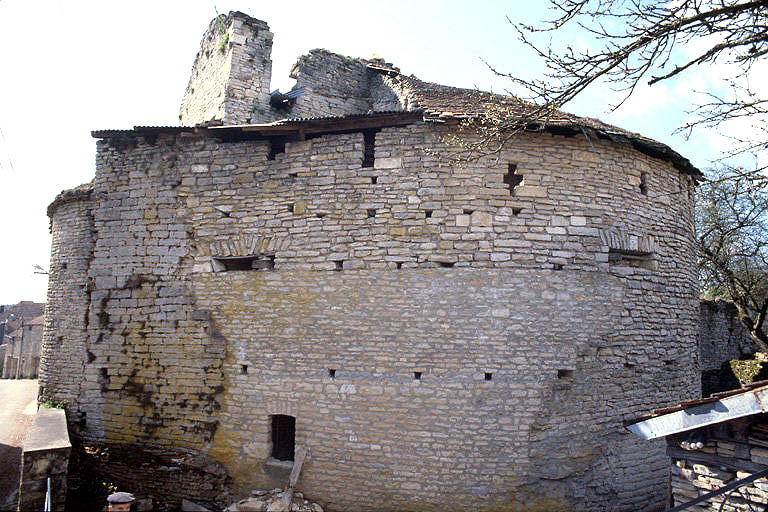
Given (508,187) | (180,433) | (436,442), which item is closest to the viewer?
(436,442)

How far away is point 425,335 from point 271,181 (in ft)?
11.4

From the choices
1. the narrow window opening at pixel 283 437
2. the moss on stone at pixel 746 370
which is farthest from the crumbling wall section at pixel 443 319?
the moss on stone at pixel 746 370

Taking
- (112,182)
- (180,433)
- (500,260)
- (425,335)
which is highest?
(112,182)

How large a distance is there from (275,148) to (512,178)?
3972 mm

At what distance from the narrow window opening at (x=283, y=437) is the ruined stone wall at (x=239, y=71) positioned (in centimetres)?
691

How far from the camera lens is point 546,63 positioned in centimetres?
Answer: 473

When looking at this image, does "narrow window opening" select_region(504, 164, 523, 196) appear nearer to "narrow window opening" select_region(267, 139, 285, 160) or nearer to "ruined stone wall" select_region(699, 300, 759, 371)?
"narrow window opening" select_region(267, 139, 285, 160)

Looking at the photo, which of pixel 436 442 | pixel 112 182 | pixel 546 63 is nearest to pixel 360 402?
pixel 436 442

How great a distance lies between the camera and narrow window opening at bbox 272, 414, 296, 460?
7.16 metres

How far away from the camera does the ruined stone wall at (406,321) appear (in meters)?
6.39

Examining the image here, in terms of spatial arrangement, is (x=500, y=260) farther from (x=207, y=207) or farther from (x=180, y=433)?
(x=180, y=433)

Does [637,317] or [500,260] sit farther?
[637,317]

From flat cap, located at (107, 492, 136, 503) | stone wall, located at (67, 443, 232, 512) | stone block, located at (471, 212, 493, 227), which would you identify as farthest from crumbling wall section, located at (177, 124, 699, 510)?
flat cap, located at (107, 492, 136, 503)

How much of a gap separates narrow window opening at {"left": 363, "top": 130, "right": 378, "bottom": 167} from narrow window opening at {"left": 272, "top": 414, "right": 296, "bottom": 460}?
4.20 m
